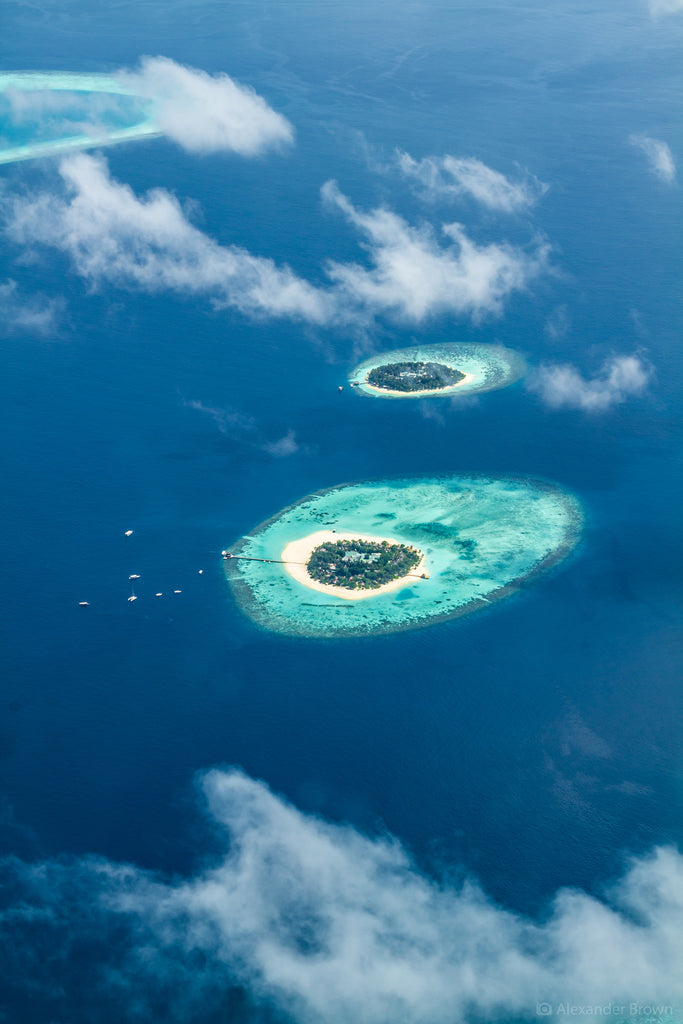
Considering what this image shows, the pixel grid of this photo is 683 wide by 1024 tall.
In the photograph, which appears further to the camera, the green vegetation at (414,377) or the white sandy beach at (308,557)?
the green vegetation at (414,377)

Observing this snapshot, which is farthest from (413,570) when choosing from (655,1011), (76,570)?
(655,1011)

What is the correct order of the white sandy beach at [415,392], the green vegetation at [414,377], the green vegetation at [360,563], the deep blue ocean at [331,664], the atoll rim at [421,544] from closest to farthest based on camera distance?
1. the deep blue ocean at [331,664]
2. the atoll rim at [421,544]
3. the green vegetation at [360,563]
4. the white sandy beach at [415,392]
5. the green vegetation at [414,377]

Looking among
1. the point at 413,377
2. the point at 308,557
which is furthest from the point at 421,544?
the point at 413,377

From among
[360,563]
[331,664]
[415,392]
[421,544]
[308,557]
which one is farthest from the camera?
[415,392]

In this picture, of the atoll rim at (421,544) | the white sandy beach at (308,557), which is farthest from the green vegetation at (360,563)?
the atoll rim at (421,544)

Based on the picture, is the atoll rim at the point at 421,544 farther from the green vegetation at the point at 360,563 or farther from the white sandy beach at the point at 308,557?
the green vegetation at the point at 360,563

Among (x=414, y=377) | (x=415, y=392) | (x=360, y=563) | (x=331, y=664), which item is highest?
(x=414, y=377)

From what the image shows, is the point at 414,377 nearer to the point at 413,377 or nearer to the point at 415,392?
the point at 413,377

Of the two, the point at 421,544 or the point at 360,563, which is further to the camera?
the point at 421,544
